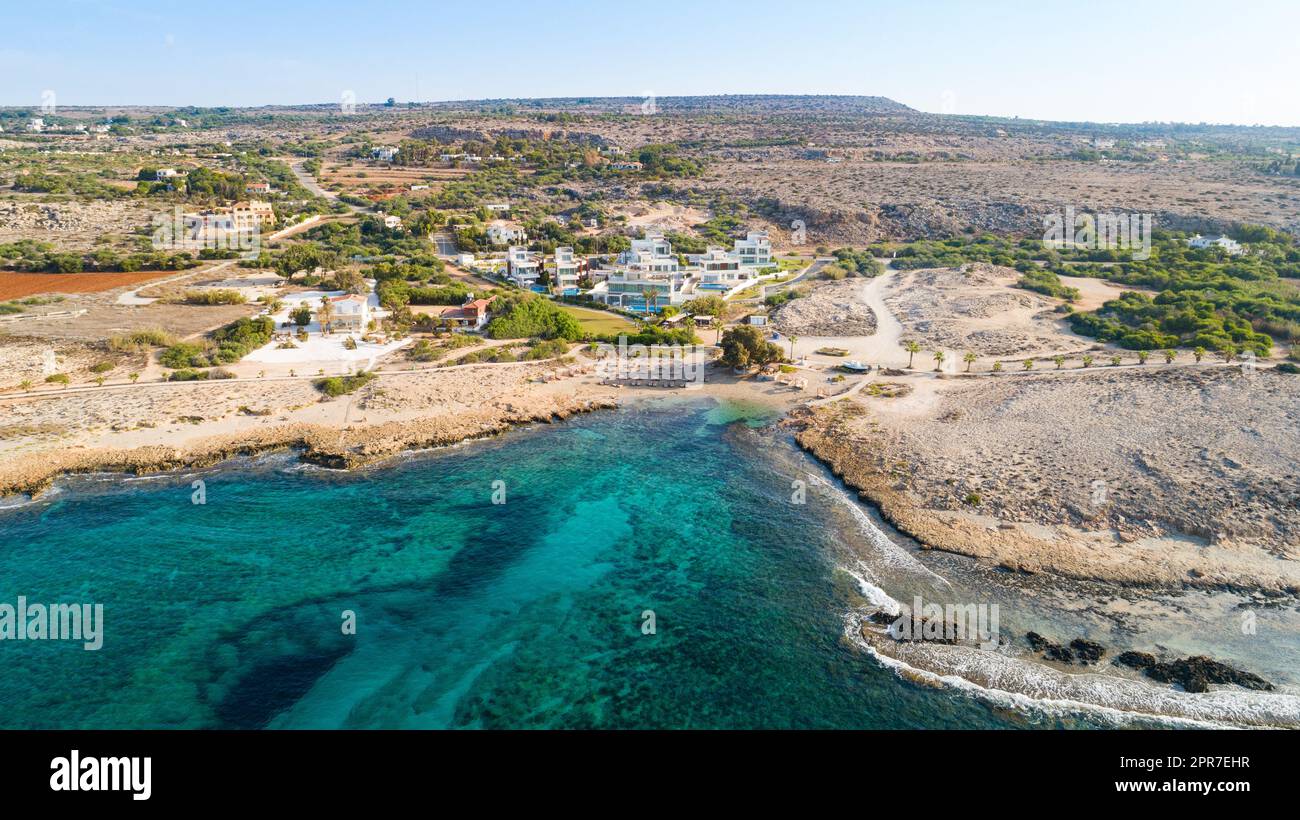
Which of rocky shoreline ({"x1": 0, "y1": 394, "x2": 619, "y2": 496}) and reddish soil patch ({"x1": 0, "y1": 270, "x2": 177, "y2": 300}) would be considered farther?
reddish soil patch ({"x1": 0, "y1": 270, "x2": 177, "y2": 300})

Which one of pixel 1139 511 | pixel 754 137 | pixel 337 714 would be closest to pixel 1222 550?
pixel 1139 511

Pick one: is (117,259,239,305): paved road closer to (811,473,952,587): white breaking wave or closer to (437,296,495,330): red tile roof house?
(437,296,495,330): red tile roof house

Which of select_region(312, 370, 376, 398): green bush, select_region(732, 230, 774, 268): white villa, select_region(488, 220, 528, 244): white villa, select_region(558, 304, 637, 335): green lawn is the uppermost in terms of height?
select_region(488, 220, 528, 244): white villa

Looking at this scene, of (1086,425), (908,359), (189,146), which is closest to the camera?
(1086,425)

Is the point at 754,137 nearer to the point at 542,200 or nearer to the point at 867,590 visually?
the point at 542,200

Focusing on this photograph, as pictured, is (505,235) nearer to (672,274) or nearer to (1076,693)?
(672,274)

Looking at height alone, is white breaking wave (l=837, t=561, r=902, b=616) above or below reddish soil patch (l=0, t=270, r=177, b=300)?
below

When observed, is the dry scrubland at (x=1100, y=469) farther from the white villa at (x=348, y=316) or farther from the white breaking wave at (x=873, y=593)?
the white villa at (x=348, y=316)

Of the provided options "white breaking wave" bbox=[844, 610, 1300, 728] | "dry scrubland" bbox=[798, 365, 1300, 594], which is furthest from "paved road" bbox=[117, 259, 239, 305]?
"white breaking wave" bbox=[844, 610, 1300, 728]
